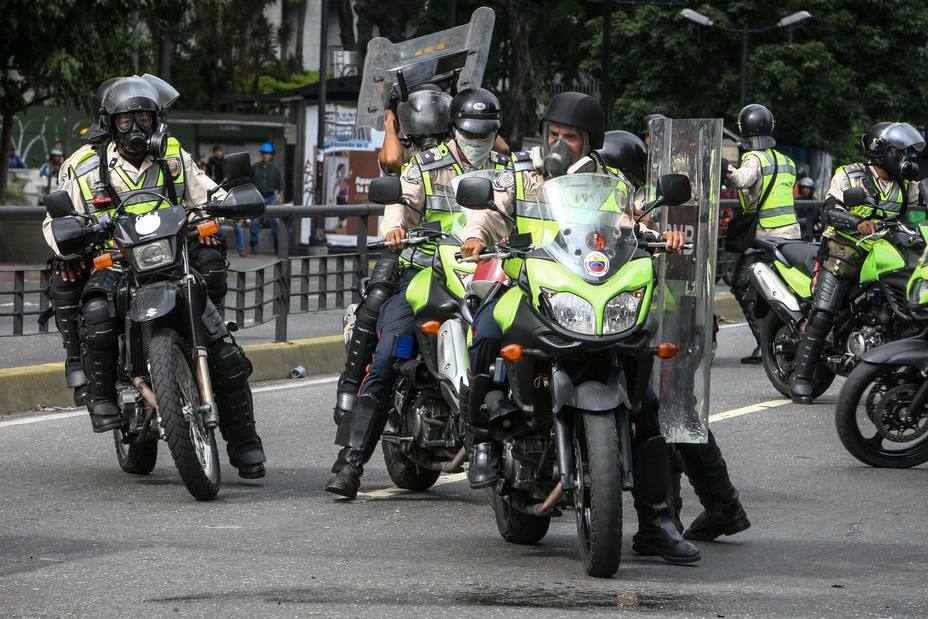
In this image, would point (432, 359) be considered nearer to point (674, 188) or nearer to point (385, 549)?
point (385, 549)

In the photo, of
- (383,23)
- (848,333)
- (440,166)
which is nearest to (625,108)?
(383,23)

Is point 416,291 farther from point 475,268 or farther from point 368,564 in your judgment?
point 368,564

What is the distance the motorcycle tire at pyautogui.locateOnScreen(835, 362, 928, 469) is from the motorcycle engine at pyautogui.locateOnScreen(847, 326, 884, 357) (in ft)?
8.24

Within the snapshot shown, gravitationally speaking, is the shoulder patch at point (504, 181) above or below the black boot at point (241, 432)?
above

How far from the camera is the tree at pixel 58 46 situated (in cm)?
2375

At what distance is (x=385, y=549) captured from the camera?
22.5ft

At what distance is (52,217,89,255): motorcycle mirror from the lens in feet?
25.9

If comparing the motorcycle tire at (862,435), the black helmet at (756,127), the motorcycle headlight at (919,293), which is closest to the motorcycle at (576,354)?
the motorcycle tire at (862,435)

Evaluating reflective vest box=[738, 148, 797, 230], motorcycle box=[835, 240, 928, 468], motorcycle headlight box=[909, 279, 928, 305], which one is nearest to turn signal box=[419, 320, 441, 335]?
motorcycle box=[835, 240, 928, 468]

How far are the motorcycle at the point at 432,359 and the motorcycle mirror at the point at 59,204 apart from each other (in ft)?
4.48

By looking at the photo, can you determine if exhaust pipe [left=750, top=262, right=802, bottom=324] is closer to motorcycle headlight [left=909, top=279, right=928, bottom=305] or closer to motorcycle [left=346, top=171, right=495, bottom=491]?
motorcycle headlight [left=909, top=279, right=928, bottom=305]

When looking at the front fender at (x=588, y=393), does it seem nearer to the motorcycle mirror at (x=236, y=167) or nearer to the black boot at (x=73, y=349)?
the motorcycle mirror at (x=236, y=167)

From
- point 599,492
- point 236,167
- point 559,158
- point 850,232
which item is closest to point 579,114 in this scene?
point 559,158

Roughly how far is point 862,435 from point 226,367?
3329 mm
